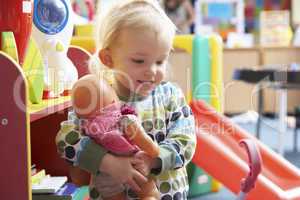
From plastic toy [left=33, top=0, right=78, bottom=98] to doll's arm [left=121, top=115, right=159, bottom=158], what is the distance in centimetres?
42

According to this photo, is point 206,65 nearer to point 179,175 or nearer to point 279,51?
point 179,175

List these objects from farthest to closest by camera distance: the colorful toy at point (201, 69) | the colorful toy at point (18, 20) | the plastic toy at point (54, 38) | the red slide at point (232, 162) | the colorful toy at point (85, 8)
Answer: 1. the colorful toy at point (85, 8)
2. the colorful toy at point (201, 69)
3. the red slide at point (232, 162)
4. the plastic toy at point (54, 38)
5. the colorful toy at point (18, 20)

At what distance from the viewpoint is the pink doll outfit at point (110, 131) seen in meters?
0.86

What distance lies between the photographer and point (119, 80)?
37.5 inches

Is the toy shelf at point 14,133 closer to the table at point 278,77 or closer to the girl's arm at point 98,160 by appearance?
the girl's arm at point 98,160

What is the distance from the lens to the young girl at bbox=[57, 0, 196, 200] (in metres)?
0.89

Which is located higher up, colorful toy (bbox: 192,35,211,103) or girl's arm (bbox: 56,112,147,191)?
colorful toy (bbox: 192,35,211,103)

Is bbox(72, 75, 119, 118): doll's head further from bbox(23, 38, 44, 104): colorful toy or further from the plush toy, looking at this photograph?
bbox(23, 38, 44, 104): colorful toy

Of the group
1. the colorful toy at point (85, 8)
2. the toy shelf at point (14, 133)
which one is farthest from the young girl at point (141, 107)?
the colorful toy at point (85, 8)

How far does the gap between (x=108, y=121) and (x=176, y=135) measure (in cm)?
15

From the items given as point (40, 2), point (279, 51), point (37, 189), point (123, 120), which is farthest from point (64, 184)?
point (279, 51)

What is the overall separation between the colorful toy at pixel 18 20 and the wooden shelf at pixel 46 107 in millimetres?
110

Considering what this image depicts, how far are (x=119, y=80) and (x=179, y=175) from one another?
22 centimetres

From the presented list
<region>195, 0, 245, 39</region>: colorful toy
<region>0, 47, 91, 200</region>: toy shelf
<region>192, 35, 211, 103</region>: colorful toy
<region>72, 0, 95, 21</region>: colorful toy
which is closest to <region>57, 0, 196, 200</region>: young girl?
<region>0, 47, 91, 200</region>: toy shelf
